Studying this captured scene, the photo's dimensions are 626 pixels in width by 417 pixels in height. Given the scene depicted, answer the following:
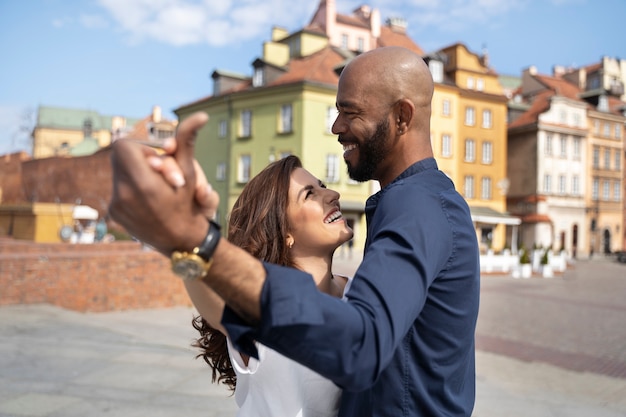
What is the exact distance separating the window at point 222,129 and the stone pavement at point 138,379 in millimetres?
30180

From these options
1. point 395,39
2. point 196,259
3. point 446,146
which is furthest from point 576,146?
point 196,259

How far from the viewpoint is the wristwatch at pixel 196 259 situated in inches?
36.5

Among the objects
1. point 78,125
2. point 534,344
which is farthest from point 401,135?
point 78,125

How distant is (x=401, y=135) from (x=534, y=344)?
941cm

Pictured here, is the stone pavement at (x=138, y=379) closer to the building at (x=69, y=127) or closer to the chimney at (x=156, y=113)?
the chimney at (x=156, y=113)

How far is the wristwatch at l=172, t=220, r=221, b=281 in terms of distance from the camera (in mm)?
928

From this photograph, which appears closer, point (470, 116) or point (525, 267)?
point (525, 267)

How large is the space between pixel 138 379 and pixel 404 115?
5.27 metres

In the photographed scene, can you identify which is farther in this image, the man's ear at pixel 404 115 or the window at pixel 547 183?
the window at pixel 547 183

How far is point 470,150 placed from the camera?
41.4 metres

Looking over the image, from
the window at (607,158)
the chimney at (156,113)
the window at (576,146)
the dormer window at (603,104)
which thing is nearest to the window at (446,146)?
the window at (576,146)

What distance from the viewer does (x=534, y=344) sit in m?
9.84

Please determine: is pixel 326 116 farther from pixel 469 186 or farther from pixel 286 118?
pixel 469 186

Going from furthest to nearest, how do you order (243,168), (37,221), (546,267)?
(243,168) < (37,221) < (546,267)
